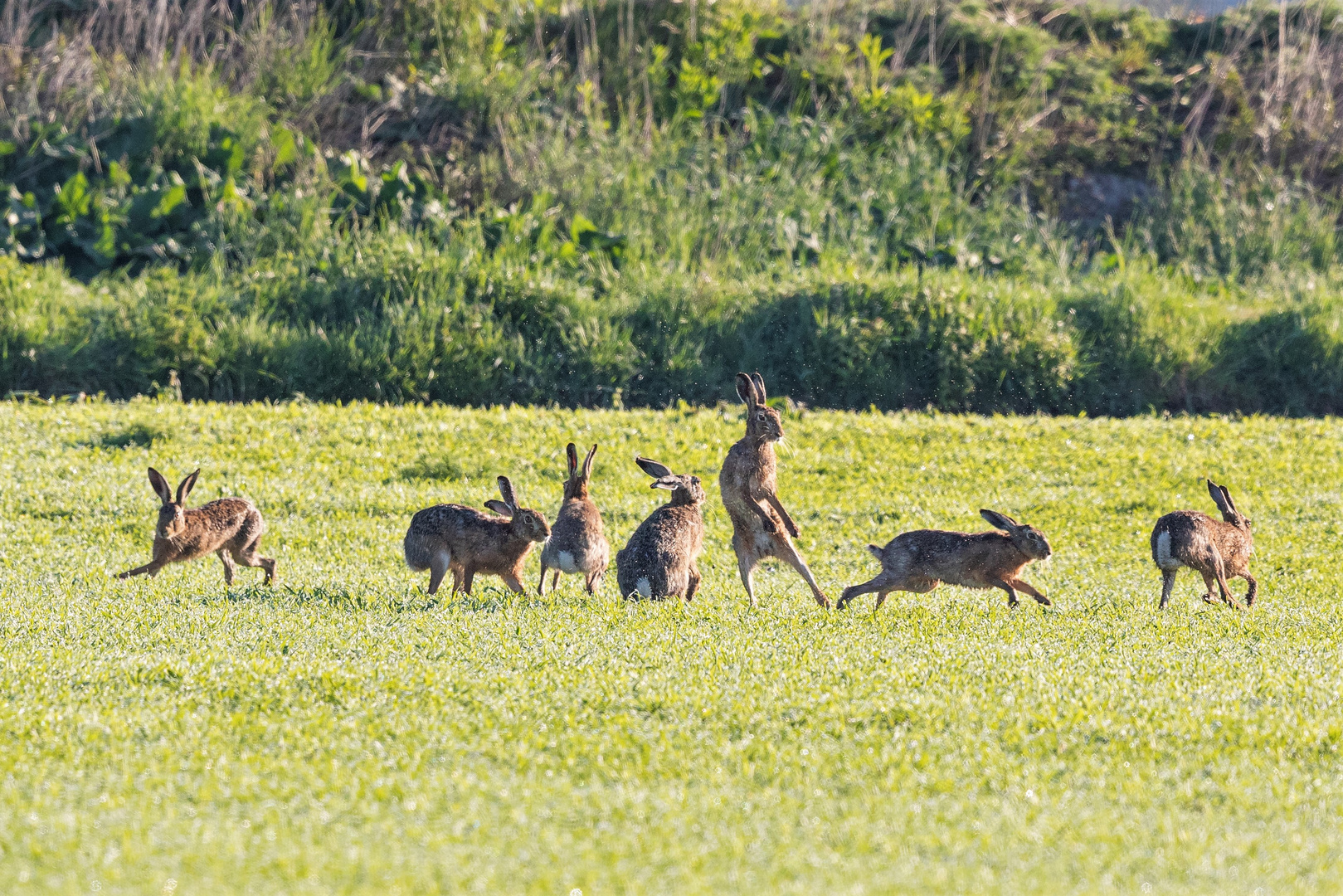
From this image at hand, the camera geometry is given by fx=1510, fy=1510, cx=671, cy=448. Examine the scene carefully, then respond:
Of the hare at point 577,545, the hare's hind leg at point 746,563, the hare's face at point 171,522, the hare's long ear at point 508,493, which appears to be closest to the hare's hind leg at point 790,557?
the hare's hind leg at point 746,563

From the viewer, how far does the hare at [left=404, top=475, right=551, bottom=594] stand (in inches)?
360

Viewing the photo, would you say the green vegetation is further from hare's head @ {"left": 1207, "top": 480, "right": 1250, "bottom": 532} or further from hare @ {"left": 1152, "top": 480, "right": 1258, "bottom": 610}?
hare @ {"left": 1152, "top": 480, "right": 1258, "bottom": 610}

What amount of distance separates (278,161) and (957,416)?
10.1 metres

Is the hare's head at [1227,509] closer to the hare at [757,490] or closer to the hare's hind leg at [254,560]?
the hare at [757,490]

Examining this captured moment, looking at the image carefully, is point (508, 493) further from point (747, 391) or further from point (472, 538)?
point (747, 391)

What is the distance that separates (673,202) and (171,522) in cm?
1237

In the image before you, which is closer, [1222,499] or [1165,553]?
[1165,553]

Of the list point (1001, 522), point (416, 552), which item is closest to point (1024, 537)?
point (1001, 522)

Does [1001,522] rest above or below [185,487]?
above

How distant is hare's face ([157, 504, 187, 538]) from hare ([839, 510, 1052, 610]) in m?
4.15

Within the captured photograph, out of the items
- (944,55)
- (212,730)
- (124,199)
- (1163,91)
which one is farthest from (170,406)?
(1163,91)

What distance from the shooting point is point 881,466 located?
15.1m

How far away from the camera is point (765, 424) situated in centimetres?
902

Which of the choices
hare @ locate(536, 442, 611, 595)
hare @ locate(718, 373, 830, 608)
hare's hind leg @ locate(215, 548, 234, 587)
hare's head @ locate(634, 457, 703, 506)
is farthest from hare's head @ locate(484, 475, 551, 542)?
hare's hind leg @ locate(215, 548, 234, 587)
